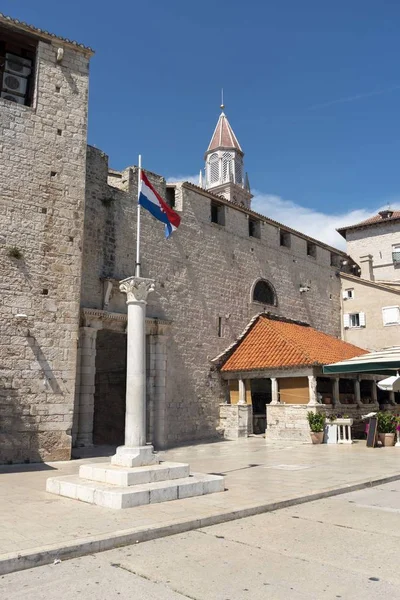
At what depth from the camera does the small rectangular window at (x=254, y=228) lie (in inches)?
908

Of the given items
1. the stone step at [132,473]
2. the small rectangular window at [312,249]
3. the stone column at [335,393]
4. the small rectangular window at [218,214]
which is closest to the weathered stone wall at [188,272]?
the small rectangular window at [218,214]

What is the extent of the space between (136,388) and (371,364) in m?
9.94

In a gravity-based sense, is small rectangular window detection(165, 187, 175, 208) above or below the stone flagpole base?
above

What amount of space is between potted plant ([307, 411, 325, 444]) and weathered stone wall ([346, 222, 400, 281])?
15526mm

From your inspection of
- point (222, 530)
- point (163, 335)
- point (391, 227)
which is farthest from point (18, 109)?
point (391, 227)

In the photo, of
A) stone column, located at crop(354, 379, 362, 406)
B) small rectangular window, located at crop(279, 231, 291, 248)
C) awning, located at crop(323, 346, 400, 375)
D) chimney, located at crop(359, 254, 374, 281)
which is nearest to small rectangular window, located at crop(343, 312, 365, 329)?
chimney, located at crop(359, 254, 374, 281)

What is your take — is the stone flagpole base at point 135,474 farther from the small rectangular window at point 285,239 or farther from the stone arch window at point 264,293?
the small rectangular window at point 285,239

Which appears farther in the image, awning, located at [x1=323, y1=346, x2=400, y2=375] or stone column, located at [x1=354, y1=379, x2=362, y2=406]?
stone column, located at [x1=354, y1=379, x2=362, y2=406]

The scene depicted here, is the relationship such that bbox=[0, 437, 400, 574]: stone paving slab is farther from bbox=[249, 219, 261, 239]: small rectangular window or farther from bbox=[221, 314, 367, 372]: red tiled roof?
bbox=[249, 219, 261, 239]: small rectangular window

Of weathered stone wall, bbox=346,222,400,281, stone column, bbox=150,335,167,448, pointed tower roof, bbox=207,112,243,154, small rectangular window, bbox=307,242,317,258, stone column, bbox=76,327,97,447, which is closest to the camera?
stone column, bbox=76,327,97,447

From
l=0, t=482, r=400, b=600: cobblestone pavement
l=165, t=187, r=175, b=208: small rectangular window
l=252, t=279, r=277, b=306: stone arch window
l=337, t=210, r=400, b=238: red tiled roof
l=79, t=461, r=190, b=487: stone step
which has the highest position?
l=337, t=210, r=400, b=238: red tiled roof

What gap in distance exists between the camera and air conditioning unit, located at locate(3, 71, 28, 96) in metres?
13.4

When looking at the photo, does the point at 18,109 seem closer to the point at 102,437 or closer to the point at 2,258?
the point at 2,258

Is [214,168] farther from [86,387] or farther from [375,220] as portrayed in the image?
[86,387]
